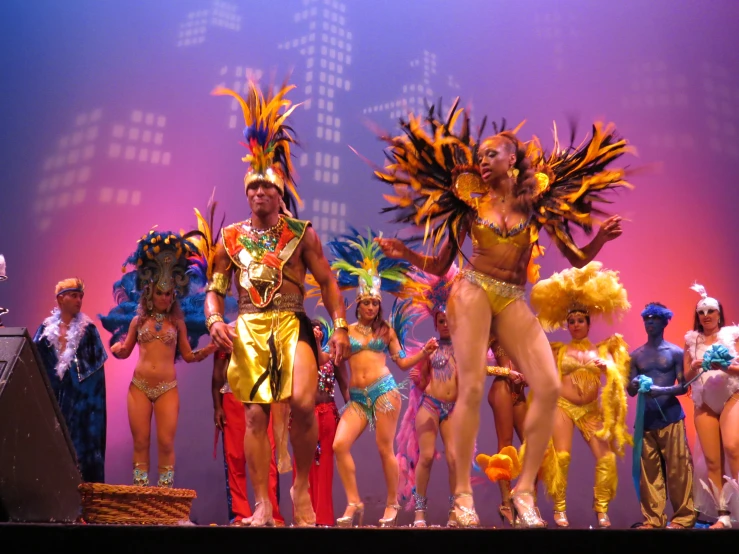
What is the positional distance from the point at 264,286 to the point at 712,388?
3647 millimetres

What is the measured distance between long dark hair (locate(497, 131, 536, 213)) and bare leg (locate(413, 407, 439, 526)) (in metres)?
2.51

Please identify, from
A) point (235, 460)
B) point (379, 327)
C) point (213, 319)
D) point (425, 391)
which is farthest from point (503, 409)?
point (213, 319)

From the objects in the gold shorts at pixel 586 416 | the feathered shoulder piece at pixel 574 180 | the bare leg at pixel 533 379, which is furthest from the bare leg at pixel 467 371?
the gold shorts at pixel 586 416

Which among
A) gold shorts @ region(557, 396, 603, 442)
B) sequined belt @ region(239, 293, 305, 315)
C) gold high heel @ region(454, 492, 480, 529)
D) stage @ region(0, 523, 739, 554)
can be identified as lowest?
stage @ region(0, 523, 739, 554)

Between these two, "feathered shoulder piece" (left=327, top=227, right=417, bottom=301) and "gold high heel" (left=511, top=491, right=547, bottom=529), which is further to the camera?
"feathered shoulder piece" (left=327, top=227, right=417, bottom=301)

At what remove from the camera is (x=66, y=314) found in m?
6.44

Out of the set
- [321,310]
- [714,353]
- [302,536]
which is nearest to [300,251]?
[302,536]

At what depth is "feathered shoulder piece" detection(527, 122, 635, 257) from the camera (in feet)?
14.3

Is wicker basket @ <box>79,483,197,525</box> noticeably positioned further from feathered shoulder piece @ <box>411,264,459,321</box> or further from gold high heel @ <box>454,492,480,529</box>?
feathered shoulder piece @ <box>411,264,459,321</box>

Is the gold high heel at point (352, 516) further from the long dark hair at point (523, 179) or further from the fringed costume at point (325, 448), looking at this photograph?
the long dark hair at point (523, 179)

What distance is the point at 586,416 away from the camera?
6023 mm

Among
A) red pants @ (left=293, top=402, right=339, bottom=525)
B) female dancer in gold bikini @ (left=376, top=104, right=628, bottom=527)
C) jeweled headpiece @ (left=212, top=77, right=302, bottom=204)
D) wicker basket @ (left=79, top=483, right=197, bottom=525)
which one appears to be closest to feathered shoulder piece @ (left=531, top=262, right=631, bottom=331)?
female dancer in gold bikini @ (left=376, top=104, right=628, bottom=527)

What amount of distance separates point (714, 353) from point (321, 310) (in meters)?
3.79

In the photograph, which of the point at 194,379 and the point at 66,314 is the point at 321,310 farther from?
the point at 66,314
